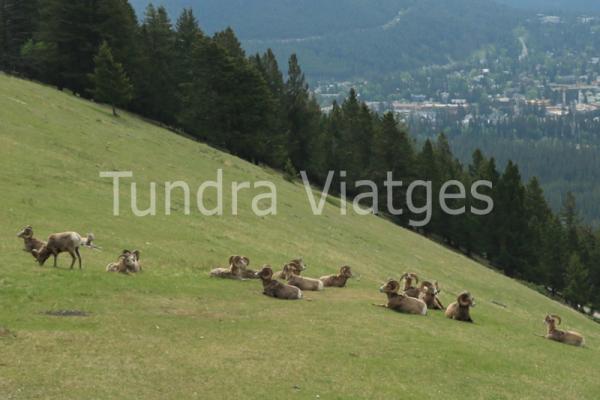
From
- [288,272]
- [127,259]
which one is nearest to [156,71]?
[288,272]

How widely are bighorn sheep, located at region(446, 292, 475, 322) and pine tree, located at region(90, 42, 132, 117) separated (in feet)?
145

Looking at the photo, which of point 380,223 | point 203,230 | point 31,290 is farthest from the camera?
point 380,223

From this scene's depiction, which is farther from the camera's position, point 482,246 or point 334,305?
point 482,246

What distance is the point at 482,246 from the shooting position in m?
79.2

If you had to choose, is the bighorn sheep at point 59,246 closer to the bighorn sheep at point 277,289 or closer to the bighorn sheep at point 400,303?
the bighorn sheep at point 277,289

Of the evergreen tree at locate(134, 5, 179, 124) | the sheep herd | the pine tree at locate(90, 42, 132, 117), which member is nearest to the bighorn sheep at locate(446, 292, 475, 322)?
the sheep herd

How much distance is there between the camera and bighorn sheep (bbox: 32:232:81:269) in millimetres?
19312

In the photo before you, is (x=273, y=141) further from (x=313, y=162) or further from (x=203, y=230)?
(x=203, y=230)

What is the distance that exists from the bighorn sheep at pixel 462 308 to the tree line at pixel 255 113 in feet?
148

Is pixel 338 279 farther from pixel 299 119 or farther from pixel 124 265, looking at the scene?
pixel 299 119

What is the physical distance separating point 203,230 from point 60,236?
10963 mm

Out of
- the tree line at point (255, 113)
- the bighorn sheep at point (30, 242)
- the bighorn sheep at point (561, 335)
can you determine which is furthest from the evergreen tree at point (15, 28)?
the bighorn sheep at point (561, 335)

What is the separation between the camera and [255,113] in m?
69.5

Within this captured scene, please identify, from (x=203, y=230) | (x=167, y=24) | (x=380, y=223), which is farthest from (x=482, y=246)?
(x=203, y=230)
